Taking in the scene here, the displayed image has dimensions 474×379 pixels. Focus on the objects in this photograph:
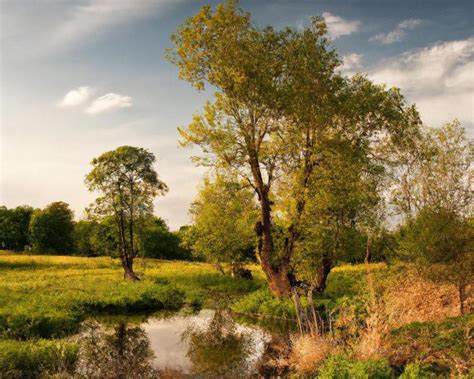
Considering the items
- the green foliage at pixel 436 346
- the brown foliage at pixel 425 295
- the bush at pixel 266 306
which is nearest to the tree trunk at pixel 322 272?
the bush at pixel 266 306

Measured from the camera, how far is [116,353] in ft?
62.5

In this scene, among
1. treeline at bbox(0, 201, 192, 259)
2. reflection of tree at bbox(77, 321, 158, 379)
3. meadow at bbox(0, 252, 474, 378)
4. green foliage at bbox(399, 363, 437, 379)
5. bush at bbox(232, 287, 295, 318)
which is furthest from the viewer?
treeline at bbox(0, 201, 192, 259)

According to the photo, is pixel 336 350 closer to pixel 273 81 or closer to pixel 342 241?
pixel 273 81

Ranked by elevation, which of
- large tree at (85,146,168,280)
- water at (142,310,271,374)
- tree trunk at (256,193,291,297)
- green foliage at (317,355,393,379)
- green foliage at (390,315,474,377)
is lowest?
water at (142,310,271,374)

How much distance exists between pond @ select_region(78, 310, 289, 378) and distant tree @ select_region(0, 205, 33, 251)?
92.8 m

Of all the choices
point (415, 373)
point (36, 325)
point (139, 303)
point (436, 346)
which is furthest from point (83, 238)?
point (415, 373)

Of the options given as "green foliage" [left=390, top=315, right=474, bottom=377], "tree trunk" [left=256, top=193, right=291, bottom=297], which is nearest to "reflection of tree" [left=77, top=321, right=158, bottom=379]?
"green foliage" [left=390, top=315, right=474, bottom=377]

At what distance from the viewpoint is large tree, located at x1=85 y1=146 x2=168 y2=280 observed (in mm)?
46906

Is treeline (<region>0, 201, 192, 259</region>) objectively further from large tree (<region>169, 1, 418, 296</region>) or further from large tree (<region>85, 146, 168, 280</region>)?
large tree (<region>169, 1, 418, 296</region>)

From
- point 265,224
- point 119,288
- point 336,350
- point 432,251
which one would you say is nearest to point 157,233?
point 119,288

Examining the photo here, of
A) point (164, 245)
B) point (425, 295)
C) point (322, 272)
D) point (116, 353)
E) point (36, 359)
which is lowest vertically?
point (116, 353)

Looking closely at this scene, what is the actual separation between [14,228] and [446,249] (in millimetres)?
105215

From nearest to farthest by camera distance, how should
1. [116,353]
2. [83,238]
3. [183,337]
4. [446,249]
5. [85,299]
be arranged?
1. [116,353]
2. [183,337]
3. [446,249]
4. [85,299]
5. [83,238]

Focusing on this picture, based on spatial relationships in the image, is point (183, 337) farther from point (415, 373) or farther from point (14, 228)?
point (14, 228)
